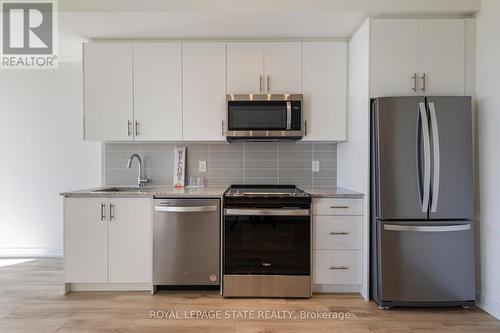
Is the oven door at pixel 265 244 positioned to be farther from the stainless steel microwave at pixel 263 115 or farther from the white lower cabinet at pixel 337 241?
the stainless steel microwave at pixel 263 115

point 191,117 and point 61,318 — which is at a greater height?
point 191,117

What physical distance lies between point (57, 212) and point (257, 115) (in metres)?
2.68

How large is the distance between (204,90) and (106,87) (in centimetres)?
93

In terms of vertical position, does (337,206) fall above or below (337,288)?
above

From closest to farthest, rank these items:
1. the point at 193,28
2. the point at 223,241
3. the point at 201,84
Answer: the point at 223,241
the point at 193,28
the point at 201,84

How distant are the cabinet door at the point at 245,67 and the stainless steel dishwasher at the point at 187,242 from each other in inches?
44.4

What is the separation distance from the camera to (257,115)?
2.72 m

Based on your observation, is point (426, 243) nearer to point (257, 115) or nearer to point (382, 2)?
point (257, 115)

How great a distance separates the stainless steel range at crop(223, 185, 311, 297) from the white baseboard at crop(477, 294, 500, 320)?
1.33m

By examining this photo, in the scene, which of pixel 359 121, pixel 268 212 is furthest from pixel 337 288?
pixel 359 121

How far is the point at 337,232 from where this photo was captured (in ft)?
8.14

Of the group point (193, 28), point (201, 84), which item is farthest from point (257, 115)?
point (193, 28)

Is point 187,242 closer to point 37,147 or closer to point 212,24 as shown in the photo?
point 212,24

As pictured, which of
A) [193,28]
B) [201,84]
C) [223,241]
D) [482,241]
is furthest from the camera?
[201,84]
